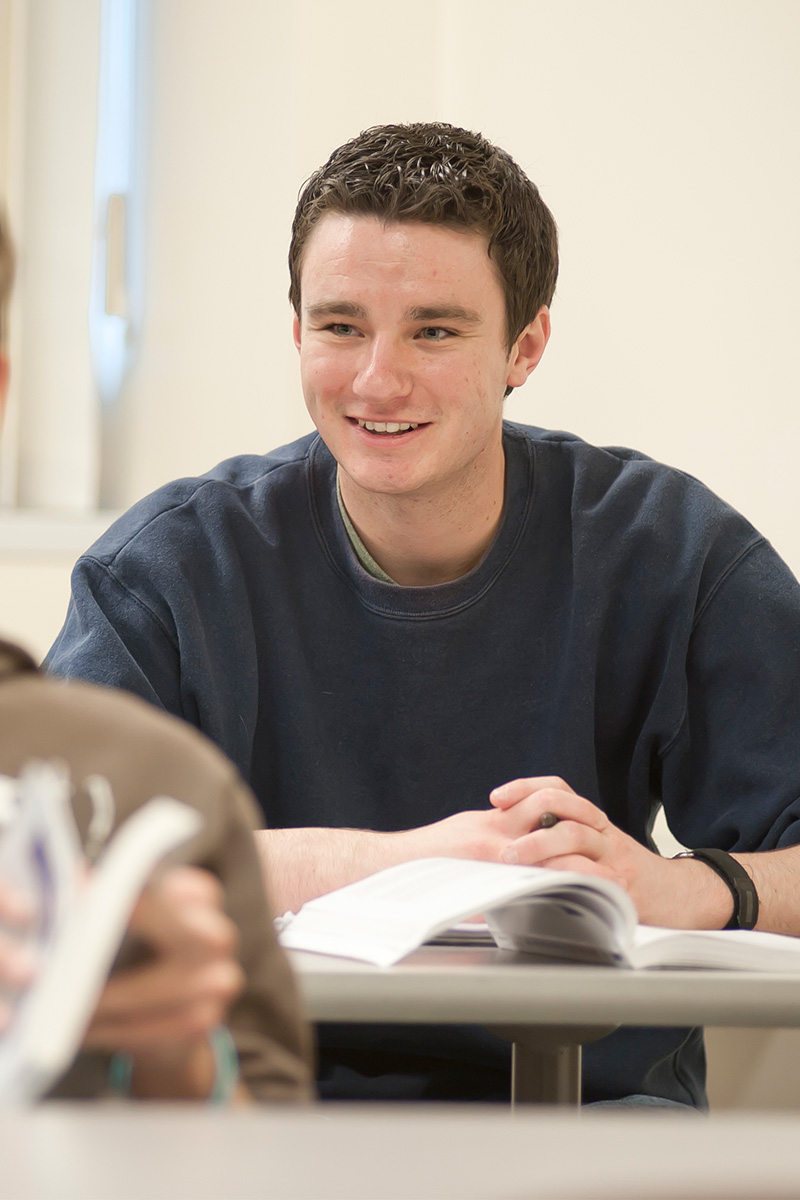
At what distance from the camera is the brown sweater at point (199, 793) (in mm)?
401

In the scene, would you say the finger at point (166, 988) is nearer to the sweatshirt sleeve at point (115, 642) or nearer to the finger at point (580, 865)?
the finger at point (580, 865)

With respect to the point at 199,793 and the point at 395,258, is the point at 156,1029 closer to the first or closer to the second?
the point at 199,793

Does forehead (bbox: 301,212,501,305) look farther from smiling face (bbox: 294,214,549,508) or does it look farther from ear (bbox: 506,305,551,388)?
ear (bbox: 506,305,551,388)

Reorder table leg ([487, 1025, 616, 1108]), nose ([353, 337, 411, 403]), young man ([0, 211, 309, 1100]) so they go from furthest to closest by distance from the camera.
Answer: nose ([353, 337, 411, 403]), table leg ([487, 1025, 616, 1108]), young man ([0, 211, 309, 1100])

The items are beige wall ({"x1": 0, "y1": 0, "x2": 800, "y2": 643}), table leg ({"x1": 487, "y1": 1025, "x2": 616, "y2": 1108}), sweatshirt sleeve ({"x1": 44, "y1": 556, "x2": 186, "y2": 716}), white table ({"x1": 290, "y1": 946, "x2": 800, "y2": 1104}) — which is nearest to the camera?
white table ({"x1": 290, "y1": 946, "x2": 800, "y2": 1104})

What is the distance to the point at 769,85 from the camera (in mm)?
2045

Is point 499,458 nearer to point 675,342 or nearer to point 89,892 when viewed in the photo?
point 675,342

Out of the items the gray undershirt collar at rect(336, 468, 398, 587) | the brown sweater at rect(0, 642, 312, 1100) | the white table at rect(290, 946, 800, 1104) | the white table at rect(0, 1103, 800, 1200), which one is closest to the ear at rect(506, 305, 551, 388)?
the gray undershirt collar at rect(336, 468, 398, 587)

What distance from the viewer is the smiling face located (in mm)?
1422

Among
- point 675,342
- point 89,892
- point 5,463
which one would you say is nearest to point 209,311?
point 5,463

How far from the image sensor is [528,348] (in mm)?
1632

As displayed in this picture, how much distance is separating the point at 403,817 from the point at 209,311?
4.02 feet

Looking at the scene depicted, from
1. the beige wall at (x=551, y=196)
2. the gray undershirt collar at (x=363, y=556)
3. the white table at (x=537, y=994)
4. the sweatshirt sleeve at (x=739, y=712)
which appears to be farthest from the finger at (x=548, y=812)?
the beige wall at (x=551, y=196)

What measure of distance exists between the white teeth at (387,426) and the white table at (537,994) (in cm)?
72
